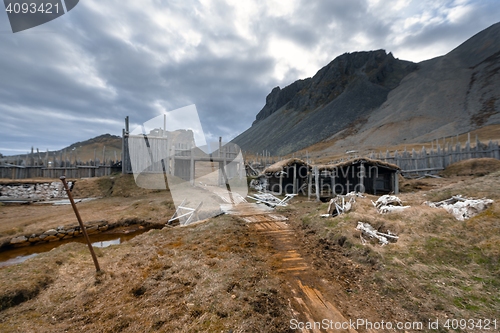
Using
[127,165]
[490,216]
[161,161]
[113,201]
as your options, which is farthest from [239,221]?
[127,165]

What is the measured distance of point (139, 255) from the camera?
6461 mm

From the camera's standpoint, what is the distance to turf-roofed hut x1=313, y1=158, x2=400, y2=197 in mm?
16188

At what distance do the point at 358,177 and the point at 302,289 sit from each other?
16.4m

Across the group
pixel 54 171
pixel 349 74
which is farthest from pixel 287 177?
pixel 349 74

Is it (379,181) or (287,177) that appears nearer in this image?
(379,181)

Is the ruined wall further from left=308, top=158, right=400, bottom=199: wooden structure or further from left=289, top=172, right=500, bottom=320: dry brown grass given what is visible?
left=308, top=158, right=400, bottom=199: wooden structure

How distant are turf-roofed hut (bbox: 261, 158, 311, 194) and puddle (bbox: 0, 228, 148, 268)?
38.5 feet

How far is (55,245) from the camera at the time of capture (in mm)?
8812

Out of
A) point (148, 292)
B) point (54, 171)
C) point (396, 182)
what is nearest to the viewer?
point (148, 292)

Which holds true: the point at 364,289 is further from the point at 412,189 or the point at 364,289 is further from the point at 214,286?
the point at 412,189

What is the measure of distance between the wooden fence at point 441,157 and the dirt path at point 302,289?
18474 mm

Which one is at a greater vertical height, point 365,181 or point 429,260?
point 365,181

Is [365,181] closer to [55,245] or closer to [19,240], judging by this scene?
[55,245]

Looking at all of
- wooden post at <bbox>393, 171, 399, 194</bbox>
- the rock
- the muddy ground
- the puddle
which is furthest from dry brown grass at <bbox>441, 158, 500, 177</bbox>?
the rock
